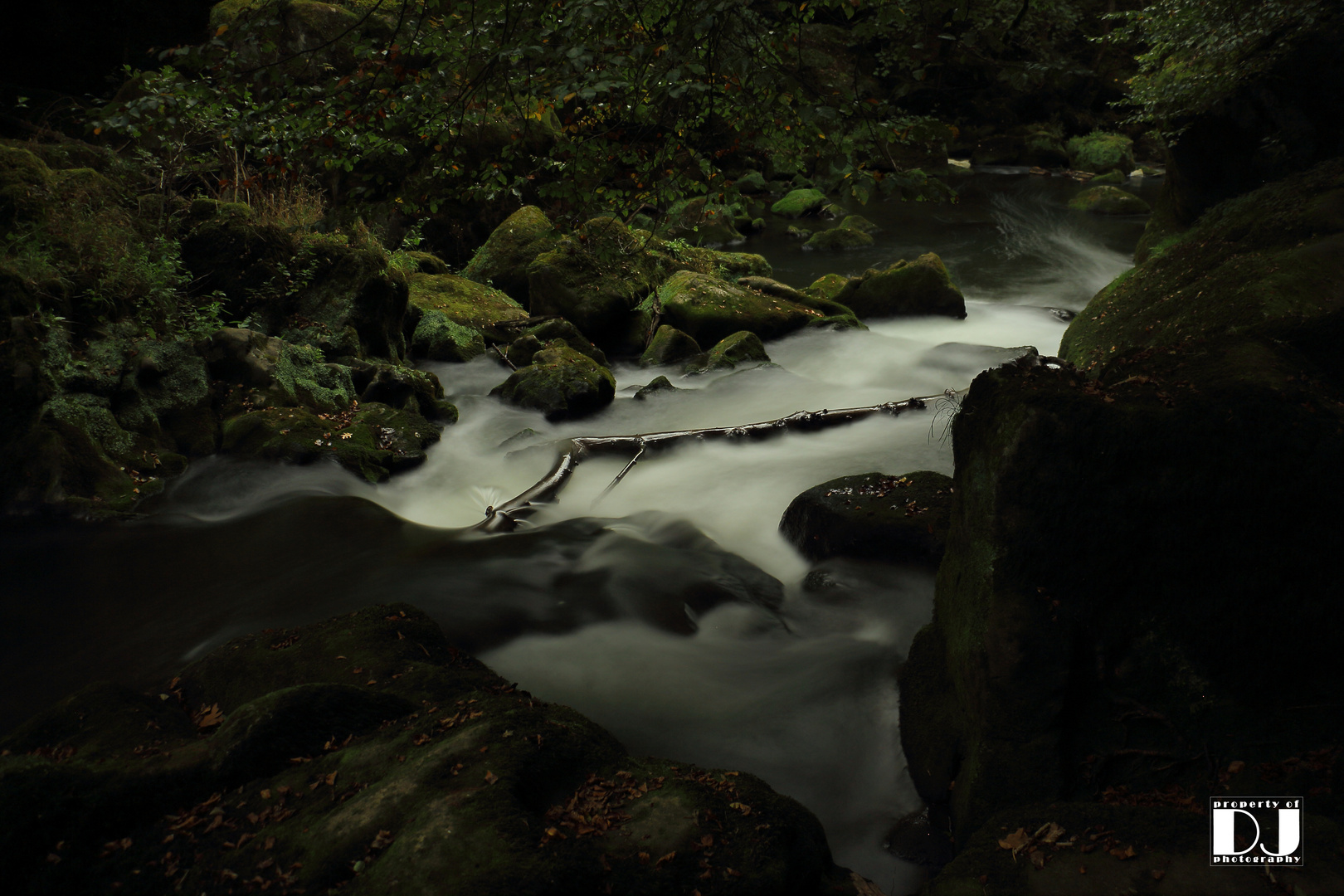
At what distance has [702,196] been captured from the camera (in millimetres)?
4531

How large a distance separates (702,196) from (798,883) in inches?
145

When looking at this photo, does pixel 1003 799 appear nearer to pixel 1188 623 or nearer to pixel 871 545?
pixel 1188 623

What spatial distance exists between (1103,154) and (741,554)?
3601cm

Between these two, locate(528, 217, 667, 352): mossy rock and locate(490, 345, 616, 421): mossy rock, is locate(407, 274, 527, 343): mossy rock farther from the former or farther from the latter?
locate(490, 345, 616, 421): mossy rock

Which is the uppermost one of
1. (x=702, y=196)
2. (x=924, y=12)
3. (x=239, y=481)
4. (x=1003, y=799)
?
(x=924, y=12)

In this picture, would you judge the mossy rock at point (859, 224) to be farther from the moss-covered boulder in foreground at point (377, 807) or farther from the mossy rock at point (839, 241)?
the moss-covered boulder in foreground at point (377, 807)

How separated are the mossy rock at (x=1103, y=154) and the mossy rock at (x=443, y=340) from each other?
1273 inches

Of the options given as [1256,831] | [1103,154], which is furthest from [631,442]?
[1103,154]

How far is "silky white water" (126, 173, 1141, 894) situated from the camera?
4.17 m

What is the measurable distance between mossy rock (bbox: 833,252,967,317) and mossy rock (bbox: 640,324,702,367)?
435cm

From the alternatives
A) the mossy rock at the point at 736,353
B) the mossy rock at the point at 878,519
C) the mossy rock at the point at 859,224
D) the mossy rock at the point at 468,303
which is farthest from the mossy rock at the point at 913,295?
the mossy rock at the point at 878,519

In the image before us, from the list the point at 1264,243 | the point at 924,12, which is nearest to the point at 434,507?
the point at 924,12

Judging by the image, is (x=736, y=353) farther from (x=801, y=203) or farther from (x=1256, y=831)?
(x=801, y=203)

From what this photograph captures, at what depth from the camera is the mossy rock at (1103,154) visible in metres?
33.0
